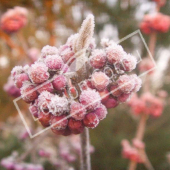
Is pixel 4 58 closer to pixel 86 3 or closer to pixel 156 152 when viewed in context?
pixel 86 3

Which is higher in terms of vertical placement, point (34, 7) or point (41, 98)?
point (34, 7)

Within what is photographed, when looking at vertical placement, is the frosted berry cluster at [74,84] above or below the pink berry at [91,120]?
above

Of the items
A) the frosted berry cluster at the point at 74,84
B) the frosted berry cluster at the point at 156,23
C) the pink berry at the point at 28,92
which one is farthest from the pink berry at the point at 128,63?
the frosted berry cluster at the point at 156,23

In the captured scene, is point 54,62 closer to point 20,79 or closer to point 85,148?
point 20,79

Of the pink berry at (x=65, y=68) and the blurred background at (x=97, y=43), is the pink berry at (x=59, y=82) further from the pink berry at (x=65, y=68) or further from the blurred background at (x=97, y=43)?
the blurred background at (x=97, y=43)

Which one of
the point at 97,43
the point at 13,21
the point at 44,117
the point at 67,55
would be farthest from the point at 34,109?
the point at 97,43

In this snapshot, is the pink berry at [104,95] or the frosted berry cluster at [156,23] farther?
the frosted berry cluster at [156,23]

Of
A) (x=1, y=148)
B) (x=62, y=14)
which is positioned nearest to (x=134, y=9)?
(x=62, y=14)
